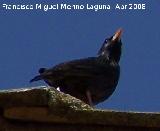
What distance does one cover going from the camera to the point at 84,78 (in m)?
4.95

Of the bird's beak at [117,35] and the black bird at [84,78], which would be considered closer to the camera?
the black bird at [84,78]

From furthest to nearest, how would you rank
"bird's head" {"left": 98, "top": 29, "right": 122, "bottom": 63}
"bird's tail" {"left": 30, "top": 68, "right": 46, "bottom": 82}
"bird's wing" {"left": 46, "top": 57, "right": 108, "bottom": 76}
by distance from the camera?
"bird's head" {"left": 98, "top": 29, "right": 122, "bottom": 63} < "bird's tail" {"left": 30, "top": 68, "right": 46, "bottom": 82} < "bird's wing" {"left": 46, "top": 57, "right": 108, "bottom": 76}

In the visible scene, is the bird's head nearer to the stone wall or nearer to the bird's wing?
the bird's wing

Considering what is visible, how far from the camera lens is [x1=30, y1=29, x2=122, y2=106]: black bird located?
4816 mm

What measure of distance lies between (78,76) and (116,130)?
2.36 meters

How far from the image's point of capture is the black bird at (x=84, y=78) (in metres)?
4.82

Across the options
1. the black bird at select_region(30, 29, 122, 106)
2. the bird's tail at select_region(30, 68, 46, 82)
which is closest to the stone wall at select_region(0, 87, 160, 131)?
the black bird at select_region(30, 29, 122, 106)

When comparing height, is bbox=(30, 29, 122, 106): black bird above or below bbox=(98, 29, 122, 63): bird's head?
below

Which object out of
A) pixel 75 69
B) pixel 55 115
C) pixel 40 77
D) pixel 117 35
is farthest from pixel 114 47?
pixel 55 115

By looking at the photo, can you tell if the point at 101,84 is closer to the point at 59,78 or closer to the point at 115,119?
the point at 59,78

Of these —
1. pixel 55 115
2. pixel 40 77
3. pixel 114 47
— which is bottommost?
pixel 55 115

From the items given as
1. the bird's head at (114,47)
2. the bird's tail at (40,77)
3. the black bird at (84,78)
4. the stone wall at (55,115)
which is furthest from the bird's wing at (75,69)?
the stone wall at (55,115)

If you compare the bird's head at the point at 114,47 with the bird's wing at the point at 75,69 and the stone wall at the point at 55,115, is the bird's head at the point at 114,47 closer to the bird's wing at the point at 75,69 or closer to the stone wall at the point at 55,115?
the bird's wing at the point at 75,69

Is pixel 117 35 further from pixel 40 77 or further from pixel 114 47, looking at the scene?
pixel 40 77
